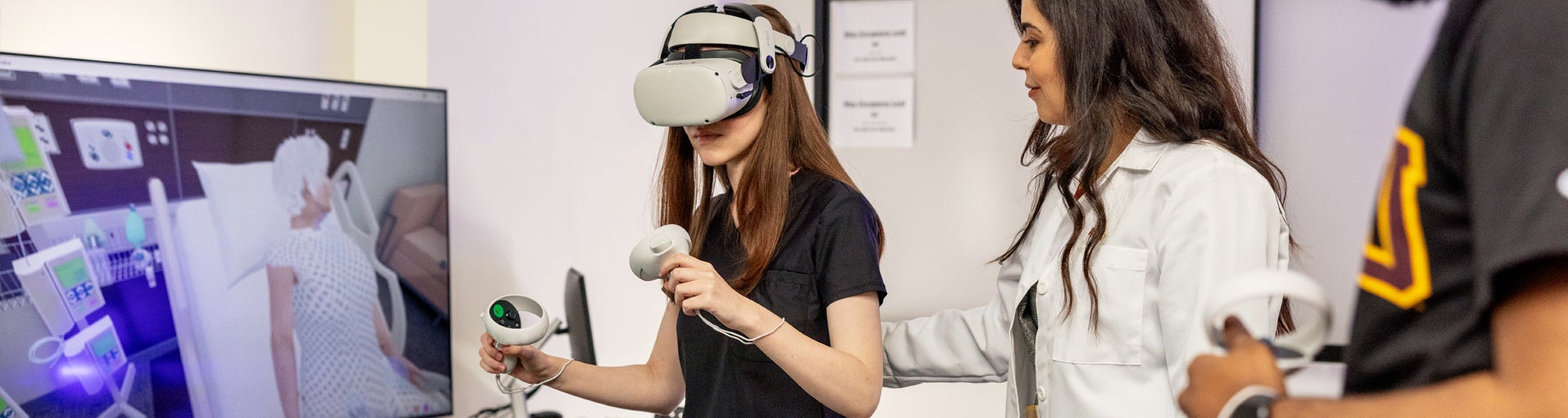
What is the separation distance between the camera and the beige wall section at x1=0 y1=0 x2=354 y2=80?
2.02 m

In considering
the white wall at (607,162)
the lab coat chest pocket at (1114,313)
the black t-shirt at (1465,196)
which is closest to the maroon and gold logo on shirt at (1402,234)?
the black t-shirt at (1465,196)

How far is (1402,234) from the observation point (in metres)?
0.70

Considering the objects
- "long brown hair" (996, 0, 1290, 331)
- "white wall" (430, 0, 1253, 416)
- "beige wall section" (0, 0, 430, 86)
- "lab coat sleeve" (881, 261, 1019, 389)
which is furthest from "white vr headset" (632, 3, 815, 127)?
"white wall" (430, 0, 1253, 416)

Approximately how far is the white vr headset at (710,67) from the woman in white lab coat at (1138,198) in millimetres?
333

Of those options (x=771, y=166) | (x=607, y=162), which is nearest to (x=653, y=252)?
(x=771, y=166)

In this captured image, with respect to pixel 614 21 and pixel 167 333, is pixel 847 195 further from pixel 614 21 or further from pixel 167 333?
pixel 614 21

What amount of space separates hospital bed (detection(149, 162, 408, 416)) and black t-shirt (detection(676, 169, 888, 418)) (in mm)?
881

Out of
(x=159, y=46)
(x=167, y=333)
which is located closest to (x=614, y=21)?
(x=159, y=46)

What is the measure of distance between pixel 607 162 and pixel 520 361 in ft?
3.92

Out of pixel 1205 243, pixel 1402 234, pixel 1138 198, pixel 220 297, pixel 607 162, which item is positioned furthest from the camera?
pixel 607 162

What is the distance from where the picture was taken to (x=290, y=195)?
6.23 ft

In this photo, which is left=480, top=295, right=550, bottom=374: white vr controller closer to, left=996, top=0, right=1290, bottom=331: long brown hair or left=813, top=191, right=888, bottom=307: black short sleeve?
left=813, top=191, right=888, bottom=307: black short sleeve

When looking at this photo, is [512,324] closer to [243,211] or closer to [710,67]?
[710,67]

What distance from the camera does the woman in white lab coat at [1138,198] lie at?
1193mm
